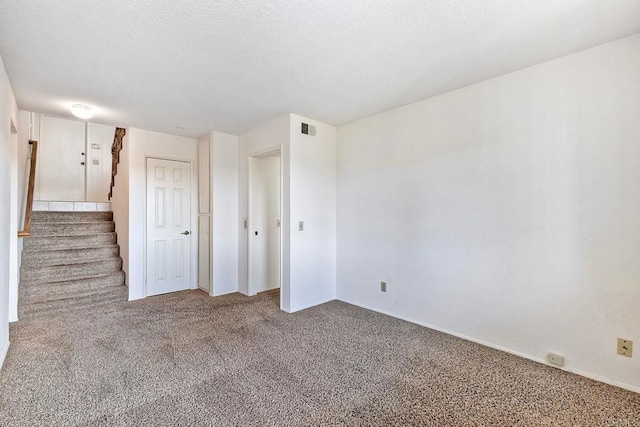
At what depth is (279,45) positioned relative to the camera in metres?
2.15

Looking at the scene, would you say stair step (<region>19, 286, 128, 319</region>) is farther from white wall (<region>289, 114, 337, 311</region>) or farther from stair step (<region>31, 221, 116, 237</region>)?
white wall (<region>289, 114, 337, 311</region>)

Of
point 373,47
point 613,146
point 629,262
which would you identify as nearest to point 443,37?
point 373,47

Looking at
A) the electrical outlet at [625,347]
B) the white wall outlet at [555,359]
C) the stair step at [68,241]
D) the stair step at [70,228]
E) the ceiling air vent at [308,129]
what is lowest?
the white wall outlet at [555,359]

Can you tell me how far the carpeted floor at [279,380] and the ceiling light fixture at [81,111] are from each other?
2.29 metres

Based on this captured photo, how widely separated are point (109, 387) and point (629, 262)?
3.65 m

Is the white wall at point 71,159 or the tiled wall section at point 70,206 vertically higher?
the white wall at point 71,159

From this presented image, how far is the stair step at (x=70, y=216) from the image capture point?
4493mm

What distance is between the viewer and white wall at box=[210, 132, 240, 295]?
4.39 m

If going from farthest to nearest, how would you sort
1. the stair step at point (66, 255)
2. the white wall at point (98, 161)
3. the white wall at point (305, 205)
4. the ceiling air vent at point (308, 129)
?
the white wall at point (98, 161), the stair step at point (66, 255), the ceiling air vent at point (308, 129), the white wall at point (305, 205)

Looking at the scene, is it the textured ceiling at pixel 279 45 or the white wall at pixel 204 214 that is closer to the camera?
the textured ceiling at pixel 279 45

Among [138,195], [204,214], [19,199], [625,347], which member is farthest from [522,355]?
[19,199]

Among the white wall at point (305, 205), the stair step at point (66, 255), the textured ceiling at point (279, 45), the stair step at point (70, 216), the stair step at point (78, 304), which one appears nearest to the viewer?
the textured ceiling at point (279, 45)

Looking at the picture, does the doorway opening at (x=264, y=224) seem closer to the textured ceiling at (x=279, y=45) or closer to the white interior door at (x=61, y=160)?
the textured ceiling at (x=279, y=45)

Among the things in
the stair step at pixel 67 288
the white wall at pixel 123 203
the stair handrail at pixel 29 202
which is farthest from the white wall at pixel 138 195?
the stair handrail at pixel 29 202
